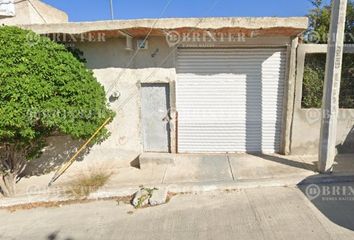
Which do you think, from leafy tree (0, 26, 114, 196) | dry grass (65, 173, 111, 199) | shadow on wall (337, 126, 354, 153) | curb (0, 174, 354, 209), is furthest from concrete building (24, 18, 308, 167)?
curb (0, 174, 354, 209)

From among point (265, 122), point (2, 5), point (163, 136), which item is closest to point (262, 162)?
point (265, 122)

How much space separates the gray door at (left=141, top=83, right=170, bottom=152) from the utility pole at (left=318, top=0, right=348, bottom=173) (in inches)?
135

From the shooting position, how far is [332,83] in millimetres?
5008

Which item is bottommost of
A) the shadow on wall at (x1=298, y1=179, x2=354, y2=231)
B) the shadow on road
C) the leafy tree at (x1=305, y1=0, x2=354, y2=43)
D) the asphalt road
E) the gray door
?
the shadow on road

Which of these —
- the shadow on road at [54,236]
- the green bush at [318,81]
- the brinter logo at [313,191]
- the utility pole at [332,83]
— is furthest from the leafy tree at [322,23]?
the shadow on road at [54,236]

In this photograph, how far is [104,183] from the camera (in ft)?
19.4

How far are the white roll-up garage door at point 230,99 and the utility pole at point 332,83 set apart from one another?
1.54 m

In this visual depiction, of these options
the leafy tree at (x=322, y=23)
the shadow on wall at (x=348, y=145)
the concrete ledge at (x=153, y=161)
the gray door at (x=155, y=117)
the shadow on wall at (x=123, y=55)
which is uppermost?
the leafy tree at (x=322, y=23)

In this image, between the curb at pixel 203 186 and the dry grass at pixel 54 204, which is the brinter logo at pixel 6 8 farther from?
the dry grass at pixel 54 204

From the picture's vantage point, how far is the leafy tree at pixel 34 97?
464 cm

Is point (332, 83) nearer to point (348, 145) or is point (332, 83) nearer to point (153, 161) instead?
point (348, 145)

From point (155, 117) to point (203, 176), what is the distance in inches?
78.1

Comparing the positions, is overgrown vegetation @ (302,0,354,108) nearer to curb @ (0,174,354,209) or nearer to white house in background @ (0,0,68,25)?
curb @ (0,174,354,209)

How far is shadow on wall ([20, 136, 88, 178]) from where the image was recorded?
22.5ft
